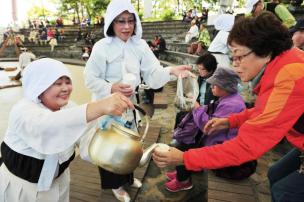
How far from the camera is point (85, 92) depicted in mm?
8977

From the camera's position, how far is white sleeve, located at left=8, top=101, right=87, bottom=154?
154 centimetres

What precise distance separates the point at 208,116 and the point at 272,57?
1230mm

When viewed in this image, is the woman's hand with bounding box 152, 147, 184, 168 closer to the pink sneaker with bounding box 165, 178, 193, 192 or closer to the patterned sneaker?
the patterned sneaker

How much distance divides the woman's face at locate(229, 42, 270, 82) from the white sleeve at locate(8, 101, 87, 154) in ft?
3.03

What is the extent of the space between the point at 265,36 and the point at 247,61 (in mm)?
165

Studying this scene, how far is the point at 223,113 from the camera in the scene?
2.63 m

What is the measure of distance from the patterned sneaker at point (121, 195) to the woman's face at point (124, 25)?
4.78 feet

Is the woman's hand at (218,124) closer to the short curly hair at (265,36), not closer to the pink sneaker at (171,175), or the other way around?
the short curly hair at (265,36)

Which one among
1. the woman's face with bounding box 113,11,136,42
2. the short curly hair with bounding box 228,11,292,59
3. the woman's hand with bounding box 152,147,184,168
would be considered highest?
the woman's face with bounding box 113,11,136,42

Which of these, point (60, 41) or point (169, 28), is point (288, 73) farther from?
point (60, 41)

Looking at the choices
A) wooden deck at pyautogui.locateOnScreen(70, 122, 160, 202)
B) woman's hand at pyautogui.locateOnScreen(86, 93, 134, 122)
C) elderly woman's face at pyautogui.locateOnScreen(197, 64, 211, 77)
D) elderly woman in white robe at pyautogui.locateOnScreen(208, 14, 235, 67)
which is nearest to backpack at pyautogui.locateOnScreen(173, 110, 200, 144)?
wooden deck at pyautogui.locateOnScreen(70, 122, 160, 202)

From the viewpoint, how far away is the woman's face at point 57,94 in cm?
180

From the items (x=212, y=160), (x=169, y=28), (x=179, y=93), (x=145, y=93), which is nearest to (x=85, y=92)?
(x=145, y=93)

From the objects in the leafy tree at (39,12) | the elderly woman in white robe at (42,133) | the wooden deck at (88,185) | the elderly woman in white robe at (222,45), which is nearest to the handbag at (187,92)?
the wooden deck at (88,185)
